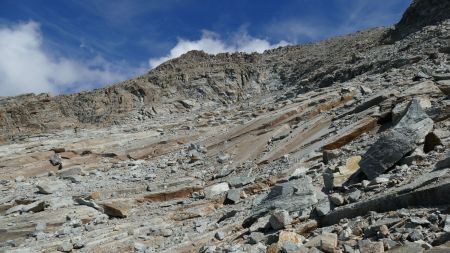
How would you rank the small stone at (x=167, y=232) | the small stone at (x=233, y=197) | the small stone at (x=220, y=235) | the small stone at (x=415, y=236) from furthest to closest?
the small stone at (x=233, y=197) < the small stone at (x=167, y=232) < the small stone at (x=220, y=235) < the small stone at (x=415, y=236)

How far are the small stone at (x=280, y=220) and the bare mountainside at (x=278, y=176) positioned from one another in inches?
1.6

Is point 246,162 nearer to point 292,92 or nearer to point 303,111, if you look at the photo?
point 303,111

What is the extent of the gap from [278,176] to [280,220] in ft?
20.0

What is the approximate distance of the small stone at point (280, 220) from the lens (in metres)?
9.45

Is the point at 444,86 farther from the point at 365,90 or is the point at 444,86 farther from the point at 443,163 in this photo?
the point at 443,163

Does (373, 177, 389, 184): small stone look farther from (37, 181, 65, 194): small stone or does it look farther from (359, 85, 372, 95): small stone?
(37, 181, 65, 194): small stone

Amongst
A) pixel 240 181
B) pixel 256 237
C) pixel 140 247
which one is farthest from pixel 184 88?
pixel 256 237

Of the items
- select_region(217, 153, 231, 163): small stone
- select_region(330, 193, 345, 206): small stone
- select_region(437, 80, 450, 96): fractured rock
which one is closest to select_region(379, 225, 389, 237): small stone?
select_region(330, 193, 345, 206): small stone

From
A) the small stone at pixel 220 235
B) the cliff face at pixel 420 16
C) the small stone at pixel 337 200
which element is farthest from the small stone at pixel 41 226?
the cliff face at pixel 420 16

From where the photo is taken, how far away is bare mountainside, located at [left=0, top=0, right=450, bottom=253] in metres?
8.27

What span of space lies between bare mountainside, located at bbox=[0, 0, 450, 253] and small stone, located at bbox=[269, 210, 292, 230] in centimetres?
4

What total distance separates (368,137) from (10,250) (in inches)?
456

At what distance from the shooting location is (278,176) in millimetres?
15508

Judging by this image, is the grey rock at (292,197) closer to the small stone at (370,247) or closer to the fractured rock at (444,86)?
the small stone at (370,247)
